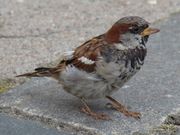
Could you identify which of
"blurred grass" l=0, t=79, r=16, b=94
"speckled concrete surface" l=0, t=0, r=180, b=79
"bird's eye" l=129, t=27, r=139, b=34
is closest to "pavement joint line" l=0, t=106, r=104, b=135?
"blurred grass" l=0, t=79, r=16, b=94

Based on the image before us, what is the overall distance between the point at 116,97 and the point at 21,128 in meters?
0.79

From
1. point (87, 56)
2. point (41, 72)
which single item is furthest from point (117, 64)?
point (41, 72)

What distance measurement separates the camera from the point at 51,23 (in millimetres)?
5535

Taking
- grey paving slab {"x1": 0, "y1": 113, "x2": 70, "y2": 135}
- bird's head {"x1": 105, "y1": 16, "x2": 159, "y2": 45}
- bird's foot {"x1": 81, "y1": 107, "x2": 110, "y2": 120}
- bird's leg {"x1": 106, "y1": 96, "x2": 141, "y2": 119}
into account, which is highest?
bird's head {"x1": 105, "y1": 16, "x2": 159, "y2": 45}

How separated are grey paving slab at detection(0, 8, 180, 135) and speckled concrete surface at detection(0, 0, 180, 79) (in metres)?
0.32

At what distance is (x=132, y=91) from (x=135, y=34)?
558 mm

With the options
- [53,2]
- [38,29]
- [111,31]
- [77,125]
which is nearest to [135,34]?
[111,31]

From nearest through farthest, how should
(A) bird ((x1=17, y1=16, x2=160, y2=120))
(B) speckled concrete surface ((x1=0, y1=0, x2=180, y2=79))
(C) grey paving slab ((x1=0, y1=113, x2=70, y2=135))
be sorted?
(C) grey paving slab ((x1=0, y1=113, x2=70, y2=135)) < (A) bird ((x1=17, y1=16, x2=160, y2=120)) < (B) speckled concrete surface ((x1=0, y1=0, x2=180, y2=79))

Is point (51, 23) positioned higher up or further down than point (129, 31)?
further down

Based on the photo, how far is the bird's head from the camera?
12.5 ft

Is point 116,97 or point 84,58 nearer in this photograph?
point 84,58

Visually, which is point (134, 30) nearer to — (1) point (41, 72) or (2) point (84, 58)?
(2) point (84, 58)

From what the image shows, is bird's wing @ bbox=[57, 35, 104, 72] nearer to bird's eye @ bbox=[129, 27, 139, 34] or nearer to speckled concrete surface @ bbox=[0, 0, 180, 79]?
bird's eye @ bbox=[129, 27, 139, 34]

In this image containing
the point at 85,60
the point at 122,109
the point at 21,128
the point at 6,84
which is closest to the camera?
the point at 21,128
